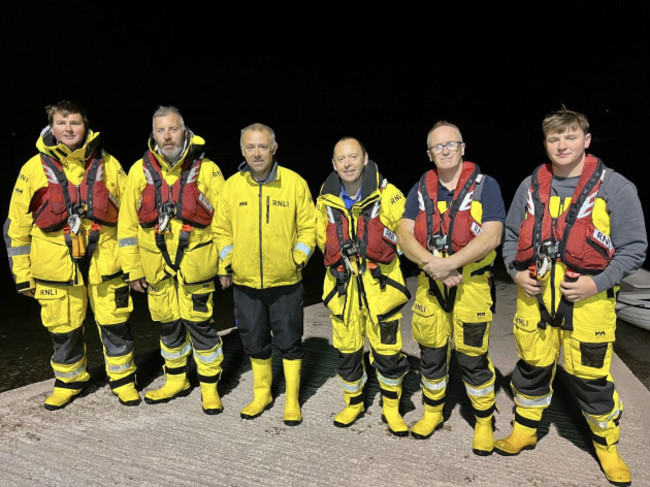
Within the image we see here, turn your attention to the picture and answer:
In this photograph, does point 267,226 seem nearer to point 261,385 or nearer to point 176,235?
point 176,235

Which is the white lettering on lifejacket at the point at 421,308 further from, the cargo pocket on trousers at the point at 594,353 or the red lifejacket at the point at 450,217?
the cargo pocket on trousers at the point at 594,353

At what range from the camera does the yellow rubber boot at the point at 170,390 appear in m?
3.74

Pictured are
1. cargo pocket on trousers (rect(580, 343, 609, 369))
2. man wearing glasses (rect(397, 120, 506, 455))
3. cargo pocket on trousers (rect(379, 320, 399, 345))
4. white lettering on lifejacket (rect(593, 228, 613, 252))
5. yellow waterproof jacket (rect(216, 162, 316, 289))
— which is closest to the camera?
white lettering on lifejacket (rect(593, 228, 613, 252))

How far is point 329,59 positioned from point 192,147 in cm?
1705

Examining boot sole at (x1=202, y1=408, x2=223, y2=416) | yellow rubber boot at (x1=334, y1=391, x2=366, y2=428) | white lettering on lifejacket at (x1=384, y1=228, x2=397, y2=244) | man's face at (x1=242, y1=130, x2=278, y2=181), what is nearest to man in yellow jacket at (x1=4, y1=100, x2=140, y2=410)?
boot sole at (x1=202, y1=408, x2=223, y2=416)

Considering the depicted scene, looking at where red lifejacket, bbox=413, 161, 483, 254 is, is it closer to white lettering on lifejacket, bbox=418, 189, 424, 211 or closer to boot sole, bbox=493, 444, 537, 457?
white lettering on lifejacket, bbox=418, 189, 424, 211

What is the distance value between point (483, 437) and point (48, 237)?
3.23 m

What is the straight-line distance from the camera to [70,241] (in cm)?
351

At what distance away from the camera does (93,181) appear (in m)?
3.51

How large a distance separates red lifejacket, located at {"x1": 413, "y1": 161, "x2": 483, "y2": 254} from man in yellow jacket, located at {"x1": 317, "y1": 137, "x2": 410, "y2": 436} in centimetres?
21

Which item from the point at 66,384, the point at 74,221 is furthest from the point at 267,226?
the point at 66,384

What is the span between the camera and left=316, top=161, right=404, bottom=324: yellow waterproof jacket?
10.2 ft

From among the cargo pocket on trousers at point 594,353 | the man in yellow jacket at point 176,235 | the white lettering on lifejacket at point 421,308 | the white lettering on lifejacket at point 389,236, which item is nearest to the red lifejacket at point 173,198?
the man in yellow jacket at point 176,235

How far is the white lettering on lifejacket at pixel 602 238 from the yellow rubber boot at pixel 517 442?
3.99ft
